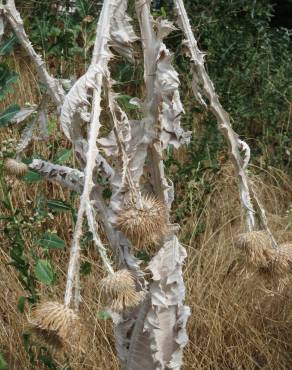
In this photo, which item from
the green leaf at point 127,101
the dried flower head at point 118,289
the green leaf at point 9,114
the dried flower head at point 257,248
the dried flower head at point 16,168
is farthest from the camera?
the green leaf at point 127,101

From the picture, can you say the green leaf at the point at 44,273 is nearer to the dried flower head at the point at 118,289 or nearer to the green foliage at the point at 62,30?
the dried flower head at the point at 118,289

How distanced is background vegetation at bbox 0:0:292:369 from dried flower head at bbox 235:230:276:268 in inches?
27.9

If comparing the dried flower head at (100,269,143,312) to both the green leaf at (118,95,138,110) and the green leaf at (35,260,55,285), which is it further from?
the green leaf at (118,95,138,110)

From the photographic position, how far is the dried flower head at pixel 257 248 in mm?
1450

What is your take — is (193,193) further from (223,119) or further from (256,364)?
(223,119)

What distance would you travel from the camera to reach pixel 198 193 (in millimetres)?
3639

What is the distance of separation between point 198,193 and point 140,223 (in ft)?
7.68

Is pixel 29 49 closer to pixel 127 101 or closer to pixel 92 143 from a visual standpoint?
pixel 92 143

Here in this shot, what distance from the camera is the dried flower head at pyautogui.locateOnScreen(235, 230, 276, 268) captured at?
1450 millimetres

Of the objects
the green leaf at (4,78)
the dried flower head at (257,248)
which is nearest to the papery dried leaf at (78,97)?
the dried flower head at (257,248)

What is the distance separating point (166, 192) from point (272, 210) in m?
2.33

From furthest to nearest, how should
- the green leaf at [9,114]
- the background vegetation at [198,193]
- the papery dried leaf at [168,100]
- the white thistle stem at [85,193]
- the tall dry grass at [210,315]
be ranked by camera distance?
the tall dry grass at [210,315] → the background vegetation at [198,193] → the green leaf at [9,114] → the papery dried leaf at [168,100] → the white thistle stem at [85,193]

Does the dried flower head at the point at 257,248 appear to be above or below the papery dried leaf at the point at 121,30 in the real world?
below

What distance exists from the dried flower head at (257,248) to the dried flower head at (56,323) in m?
0.42
